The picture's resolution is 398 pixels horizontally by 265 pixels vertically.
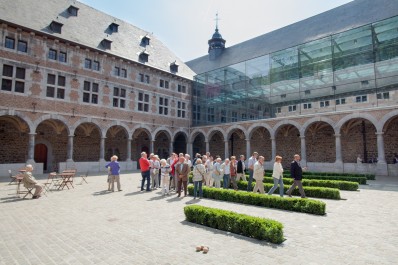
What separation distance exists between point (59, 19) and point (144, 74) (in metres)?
8.55

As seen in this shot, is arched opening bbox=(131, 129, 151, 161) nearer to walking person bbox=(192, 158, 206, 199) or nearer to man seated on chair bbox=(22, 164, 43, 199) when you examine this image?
man seated on chair bbox=(22, 164, 43, 199)

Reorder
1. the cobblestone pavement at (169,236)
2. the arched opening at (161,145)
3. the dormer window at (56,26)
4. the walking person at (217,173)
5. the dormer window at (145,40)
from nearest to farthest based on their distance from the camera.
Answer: the cobblestone pavement at (169,236) < the walking person at (217,173) < the dormer window at (56,26) < the dormer window at (145,40) < the arched opening at (161,145)

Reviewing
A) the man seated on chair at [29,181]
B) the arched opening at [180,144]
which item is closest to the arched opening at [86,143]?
the arched opening at [180,144]

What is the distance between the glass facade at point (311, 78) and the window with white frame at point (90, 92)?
13.0 meters

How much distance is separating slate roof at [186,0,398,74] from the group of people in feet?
66.5

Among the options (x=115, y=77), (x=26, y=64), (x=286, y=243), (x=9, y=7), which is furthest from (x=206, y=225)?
(x=9, y=7)

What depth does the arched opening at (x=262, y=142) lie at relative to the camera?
27.3m

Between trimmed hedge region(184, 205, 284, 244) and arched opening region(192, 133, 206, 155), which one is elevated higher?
arched opening region(192, 133, 206, 155)

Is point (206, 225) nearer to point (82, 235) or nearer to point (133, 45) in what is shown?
point (82, 235)

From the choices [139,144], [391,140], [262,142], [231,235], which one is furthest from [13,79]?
[391,140]

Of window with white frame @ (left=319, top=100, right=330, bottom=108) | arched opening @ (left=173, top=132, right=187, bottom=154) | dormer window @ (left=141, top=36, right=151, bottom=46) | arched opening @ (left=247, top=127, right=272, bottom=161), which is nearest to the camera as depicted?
window with white frame @ (left=319, top=100, right=330, bottom=108)

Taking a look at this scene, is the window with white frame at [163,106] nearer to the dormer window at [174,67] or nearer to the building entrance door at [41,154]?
the dormer window at [174,67]

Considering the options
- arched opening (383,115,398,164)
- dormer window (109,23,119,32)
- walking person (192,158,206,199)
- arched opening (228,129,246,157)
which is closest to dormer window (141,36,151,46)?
dormer window (109,23,119,32)

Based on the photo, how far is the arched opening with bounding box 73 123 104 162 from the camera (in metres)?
23.0
